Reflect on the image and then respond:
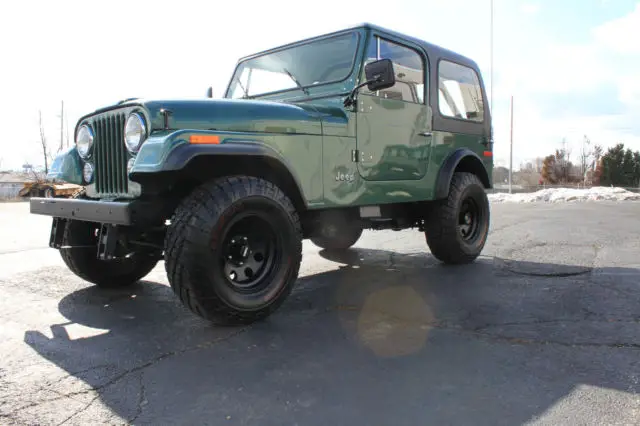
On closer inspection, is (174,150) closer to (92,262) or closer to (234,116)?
(234,116)

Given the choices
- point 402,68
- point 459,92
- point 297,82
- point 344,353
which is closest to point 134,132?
point 297,82

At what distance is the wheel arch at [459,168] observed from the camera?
5047mm

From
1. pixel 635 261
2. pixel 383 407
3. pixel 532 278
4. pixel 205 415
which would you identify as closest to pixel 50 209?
pixel 205 415

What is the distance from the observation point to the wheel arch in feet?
16.6

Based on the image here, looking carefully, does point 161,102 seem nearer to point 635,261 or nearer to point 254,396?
point 254,396

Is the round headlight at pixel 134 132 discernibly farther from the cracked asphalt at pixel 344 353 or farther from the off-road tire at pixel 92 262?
the cracked asphalt at pixel 344 353

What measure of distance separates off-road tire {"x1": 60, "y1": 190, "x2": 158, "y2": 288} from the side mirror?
2208mm

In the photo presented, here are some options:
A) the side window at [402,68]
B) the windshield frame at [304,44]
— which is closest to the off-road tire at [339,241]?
the side window at [402,68]

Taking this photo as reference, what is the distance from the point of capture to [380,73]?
12.2ft

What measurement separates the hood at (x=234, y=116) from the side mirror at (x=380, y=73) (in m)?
0.48

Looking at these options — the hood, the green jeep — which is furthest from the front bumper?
the hood

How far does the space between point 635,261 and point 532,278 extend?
1.65m

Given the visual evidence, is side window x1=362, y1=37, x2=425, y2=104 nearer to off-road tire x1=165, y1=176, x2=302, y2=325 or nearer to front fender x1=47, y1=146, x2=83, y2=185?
off-road tire x1=165, y1=176, x2=302, y2=325

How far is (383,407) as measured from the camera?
6.98ft
